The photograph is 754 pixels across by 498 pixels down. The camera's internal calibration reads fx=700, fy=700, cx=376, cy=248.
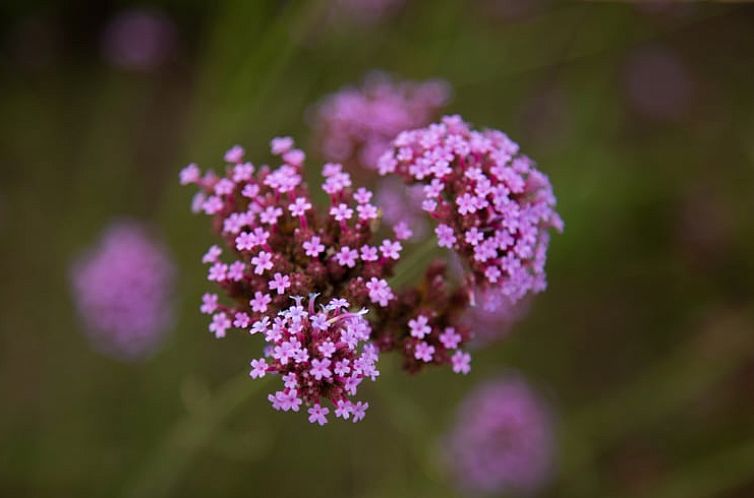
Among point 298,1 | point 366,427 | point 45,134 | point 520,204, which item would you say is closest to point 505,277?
point 520,204

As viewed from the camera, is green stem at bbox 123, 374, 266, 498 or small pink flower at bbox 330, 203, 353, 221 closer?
small pink flower at bbox 330, 203, 353, 221

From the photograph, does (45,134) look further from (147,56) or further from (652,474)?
(652,474)

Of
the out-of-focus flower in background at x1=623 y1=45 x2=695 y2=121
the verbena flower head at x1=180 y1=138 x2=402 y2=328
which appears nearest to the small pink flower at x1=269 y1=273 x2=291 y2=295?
the verbena flower head at x1=180 y1=138 x2=402 y2=328

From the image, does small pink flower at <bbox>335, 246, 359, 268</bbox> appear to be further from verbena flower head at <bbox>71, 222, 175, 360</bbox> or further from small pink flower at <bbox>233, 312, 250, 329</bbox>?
verbena flower head at <bbox>71, 222, 175, 360</bbox>

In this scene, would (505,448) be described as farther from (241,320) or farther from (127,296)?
(241,320)

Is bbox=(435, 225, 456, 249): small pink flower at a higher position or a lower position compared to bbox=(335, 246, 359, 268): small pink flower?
higher

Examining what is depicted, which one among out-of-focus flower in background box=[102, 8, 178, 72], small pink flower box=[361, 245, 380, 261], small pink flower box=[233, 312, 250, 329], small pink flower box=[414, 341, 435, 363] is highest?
out-of-focus flower in background box=[102, 8, 178, 72]

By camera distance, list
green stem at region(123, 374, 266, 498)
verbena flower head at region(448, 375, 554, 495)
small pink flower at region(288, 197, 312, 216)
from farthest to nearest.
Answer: verbena flower head at region(448, 375, 554, 495)
green stem at region(123, 374, 266, 498)
small pink flower at region(288, 197, 312, 216)
